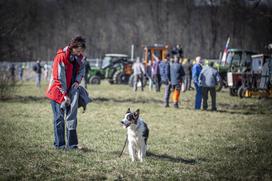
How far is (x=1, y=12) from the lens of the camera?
18.7m

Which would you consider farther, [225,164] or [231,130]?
[231,130]

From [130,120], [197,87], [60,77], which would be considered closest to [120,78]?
[197,87]

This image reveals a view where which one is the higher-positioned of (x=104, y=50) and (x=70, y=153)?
(x=104, y=50)

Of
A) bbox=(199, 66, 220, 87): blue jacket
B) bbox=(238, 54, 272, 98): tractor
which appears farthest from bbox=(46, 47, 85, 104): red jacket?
bbox=(238, 54, 272, 98): tractor

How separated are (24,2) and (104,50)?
122 feet

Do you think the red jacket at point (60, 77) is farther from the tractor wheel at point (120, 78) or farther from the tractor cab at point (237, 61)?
the tractor wheel at point (120, 78)

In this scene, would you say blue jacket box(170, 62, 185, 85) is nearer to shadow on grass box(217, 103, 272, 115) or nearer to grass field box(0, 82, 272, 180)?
shadow on grass box(217, 103, 272, 115)

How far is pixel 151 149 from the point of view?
8.66 metres

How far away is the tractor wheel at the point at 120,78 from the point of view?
110 ft

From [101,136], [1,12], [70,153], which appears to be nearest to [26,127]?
[101,136]

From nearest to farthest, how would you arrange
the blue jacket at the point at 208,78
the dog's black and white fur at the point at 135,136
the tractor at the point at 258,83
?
the dog's black and white fur at the point at 135,136
the blue jacket at the point at 208,78
the tractor at the point at 258,83

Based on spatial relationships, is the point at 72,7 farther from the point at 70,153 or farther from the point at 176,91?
the point at 70,153

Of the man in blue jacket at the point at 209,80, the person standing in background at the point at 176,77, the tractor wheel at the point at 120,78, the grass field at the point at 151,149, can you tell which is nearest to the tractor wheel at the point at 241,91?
the man in blue jacket at the point at 209,80

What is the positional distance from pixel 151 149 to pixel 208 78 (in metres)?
8.49
